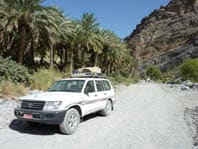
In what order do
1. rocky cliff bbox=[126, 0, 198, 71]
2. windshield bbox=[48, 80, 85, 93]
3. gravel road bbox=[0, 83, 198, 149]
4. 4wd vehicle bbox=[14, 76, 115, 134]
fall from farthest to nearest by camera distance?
rocky cliff bbox=[126, 0, 198, 71]
windshield bbox=[48, 80, 85, 93]
4wd vehicle bbox=[14, 76, 115, 134]
gravel road bbox=[0, 83, 198, 149]

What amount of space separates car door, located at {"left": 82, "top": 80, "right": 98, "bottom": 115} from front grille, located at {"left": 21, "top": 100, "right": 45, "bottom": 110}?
63.1 inches

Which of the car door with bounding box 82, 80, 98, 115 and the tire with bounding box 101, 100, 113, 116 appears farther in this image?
the tire with bounding box 101, 100, 113, 116

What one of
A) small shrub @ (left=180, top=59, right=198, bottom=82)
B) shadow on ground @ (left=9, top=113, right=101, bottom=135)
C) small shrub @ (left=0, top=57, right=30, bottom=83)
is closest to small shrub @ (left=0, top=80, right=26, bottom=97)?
small shrub @ (left=0, top=57, right=30, bottom=83)

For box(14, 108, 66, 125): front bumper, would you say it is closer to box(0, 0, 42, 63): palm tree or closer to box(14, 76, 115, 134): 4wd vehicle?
box(14, 76, 115, 134): 4wd vehicle

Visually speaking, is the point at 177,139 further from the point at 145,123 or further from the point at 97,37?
the point at 97,37

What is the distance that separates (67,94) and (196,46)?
124240 millimetres

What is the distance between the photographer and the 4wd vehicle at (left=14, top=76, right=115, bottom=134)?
7.84 meters

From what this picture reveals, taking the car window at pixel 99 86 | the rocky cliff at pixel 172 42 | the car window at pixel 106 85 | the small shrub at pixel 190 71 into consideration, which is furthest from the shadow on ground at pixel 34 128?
the rocky cliff at pixel 172 42

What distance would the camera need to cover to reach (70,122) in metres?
8.29

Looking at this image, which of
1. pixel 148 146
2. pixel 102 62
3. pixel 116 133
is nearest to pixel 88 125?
pixel 116 133

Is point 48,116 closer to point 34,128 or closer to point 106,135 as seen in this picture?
point 34,128

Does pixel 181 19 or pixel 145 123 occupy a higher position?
pixel 181 19

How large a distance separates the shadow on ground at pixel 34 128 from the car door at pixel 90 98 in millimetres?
1216

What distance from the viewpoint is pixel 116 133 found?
27.4 ft
